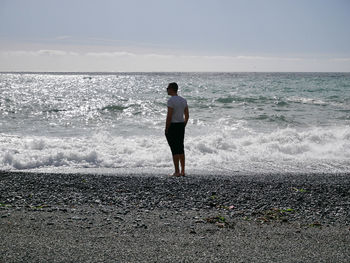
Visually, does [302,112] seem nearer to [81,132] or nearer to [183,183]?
[81,132]

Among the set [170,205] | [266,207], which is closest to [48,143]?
[170,205]

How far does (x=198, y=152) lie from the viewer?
516 inches

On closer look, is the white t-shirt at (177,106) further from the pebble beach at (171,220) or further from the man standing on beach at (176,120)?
the pebble beach at (171,220)

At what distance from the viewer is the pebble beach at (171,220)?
164 inches

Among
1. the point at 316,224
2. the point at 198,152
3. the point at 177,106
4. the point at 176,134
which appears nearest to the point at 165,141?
the point at 198,152

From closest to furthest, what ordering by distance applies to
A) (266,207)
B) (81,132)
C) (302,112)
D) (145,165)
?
(266,207) < (145,165) < (81,132) < (302,112)

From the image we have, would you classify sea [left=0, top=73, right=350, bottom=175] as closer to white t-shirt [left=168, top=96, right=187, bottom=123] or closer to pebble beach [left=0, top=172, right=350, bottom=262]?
white t-shirt [left=168, top=96, right=187, bottom=123]

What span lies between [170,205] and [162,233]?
139 centimetres

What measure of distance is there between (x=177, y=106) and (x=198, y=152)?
4.60 metres

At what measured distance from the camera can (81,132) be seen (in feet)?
55.9

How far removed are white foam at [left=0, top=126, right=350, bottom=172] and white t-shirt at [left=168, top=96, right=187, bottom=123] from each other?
2.58m

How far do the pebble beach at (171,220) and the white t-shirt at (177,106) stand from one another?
57.9 inches

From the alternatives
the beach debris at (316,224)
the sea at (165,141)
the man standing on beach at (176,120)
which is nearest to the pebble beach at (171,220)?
the beach debris at (316,224)

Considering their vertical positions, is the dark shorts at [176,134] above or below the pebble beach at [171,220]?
above
